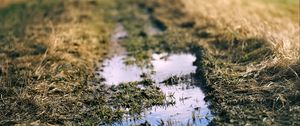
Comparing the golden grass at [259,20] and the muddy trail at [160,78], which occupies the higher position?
the golden grass at [259,20]

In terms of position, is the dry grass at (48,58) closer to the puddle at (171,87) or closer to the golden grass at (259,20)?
the puddle at (171,87)

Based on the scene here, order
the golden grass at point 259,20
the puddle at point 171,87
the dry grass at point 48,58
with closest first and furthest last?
the puddle at point 171,87 → the dry grass at point 48,58 → the golden grass at point 259,20

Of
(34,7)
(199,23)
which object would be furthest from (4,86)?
(34,7)

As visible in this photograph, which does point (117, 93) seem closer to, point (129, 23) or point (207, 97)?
point (207, 97)

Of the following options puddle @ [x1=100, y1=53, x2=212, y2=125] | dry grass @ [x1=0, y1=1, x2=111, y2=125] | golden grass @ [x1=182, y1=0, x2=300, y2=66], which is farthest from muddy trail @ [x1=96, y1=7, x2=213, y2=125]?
golden grass @ [x1=182, y1=0, x2=300, y2=66]

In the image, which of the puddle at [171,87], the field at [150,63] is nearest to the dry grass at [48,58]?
the field at [150,63]

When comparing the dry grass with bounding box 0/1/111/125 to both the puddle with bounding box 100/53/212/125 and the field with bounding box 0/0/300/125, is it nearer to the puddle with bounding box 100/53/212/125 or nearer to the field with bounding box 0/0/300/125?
the field with bounding box 0/0/300/125

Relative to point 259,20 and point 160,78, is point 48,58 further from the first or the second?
point 259,20
